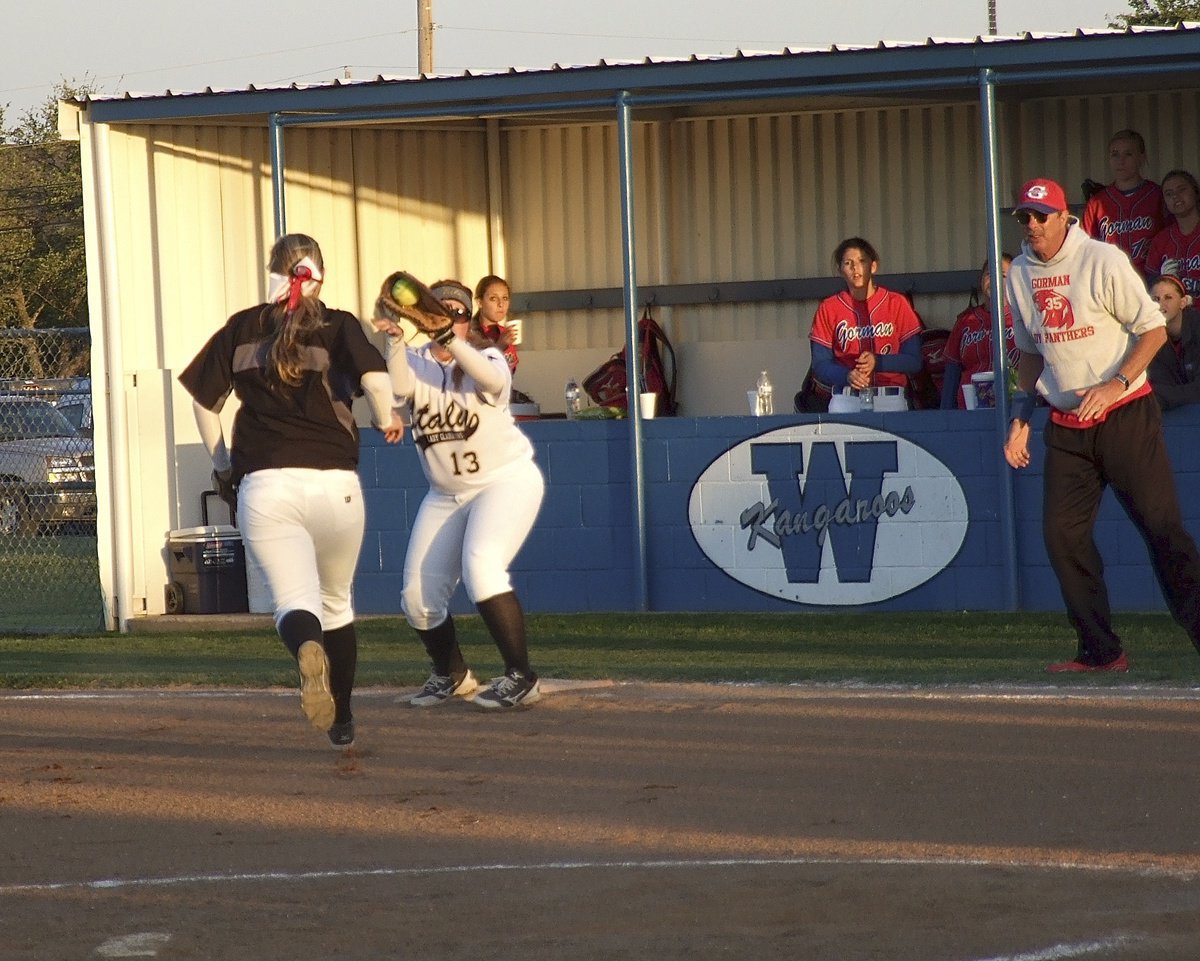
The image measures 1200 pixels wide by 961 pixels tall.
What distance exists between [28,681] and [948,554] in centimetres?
525

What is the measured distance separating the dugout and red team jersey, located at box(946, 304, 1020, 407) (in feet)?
2.87

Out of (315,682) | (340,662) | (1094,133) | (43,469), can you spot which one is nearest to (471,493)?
(340,662)

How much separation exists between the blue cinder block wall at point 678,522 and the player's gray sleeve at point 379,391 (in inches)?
211

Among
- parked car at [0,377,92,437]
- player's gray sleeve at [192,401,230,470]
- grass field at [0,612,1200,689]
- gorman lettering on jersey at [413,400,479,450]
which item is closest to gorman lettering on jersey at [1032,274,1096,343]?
grass field at [0,612,1200,689]

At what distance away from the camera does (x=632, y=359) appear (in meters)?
11.9

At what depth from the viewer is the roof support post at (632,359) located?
11.8 m

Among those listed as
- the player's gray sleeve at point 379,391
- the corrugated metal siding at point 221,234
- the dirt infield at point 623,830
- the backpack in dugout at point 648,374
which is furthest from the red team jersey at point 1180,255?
the player's gray sleeve at point 379,391

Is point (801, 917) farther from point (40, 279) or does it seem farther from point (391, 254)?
point (40, 279)

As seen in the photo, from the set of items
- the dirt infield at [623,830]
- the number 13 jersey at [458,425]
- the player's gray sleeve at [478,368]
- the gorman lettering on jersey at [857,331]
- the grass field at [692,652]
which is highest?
→ the gorman lettering on jersey at [857,331]

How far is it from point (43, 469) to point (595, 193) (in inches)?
186

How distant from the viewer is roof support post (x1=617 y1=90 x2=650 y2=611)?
11.8 m

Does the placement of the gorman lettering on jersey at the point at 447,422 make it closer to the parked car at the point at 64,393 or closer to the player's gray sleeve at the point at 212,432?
the player's gray sleeve at the point at 212,432

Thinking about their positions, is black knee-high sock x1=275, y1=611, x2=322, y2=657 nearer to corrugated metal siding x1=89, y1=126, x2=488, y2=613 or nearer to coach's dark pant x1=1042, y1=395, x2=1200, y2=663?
coach's dark pant x1=1042, y1=395, x2=1200, y2=663

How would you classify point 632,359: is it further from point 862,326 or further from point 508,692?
point 508,692
